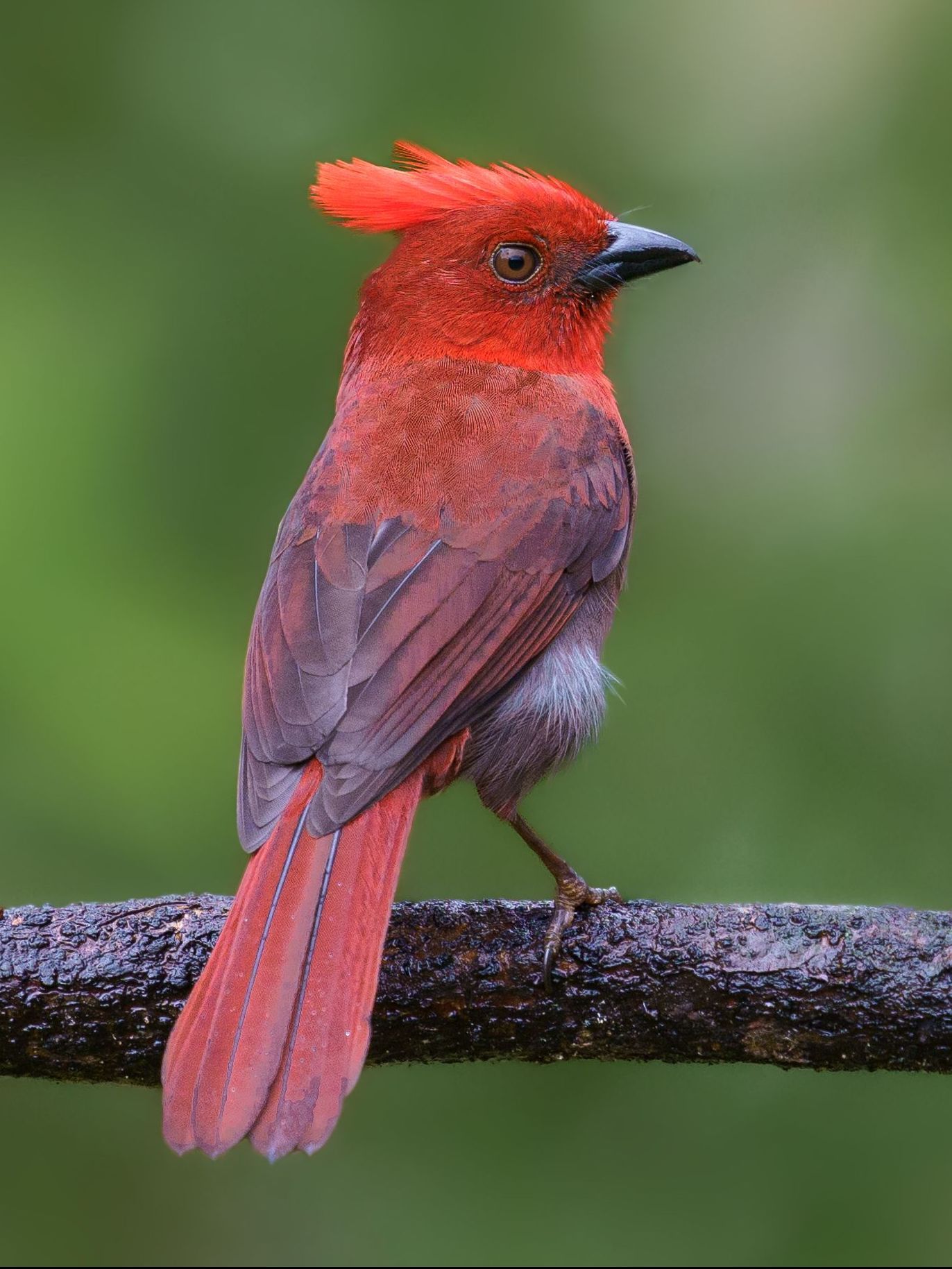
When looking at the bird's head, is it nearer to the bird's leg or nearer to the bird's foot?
the bird's leg

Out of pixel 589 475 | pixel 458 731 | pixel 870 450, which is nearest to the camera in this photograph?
pixel 458 731

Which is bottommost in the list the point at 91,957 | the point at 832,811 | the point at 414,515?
the point at 91,957

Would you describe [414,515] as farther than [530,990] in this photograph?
Yes

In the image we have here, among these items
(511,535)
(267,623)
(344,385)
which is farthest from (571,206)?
(267,623)

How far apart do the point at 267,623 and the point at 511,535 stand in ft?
1.89

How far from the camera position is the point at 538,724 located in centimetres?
387

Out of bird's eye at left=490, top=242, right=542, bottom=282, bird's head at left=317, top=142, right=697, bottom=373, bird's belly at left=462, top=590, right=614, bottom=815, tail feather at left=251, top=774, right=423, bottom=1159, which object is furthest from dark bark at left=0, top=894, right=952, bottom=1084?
bird's eye at left=490, top=242, right=542, bottom=282

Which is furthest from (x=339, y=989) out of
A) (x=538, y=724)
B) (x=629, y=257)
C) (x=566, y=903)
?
(x=629, y=257)

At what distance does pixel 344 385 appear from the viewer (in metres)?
4.67

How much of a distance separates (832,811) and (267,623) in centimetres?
175

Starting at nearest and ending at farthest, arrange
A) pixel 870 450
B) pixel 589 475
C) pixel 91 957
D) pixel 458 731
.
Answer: pixel 91 957 < pixel 458 731 < pixel 589 475 < pixel 870 450

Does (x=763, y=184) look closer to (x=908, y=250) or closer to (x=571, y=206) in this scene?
(x=908, y=250)

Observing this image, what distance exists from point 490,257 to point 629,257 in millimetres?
365

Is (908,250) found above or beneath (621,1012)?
above
